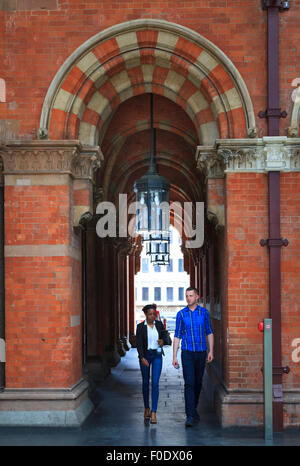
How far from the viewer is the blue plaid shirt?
353 inches

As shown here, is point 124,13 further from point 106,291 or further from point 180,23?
point 106,291

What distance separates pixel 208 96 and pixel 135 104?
14.5 feet

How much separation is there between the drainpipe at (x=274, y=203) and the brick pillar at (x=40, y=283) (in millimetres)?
2719

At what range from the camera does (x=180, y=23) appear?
9.12 m

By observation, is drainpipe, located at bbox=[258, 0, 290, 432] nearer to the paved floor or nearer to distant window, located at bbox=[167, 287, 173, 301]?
the paved floor

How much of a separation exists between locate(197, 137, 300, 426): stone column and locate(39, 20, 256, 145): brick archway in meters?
0.41

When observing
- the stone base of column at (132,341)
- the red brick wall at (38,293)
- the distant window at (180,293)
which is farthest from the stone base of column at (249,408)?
the distant window at (180,293)

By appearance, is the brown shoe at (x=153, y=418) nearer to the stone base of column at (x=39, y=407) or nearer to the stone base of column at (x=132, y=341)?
the stone base of column at (x=39, y=407)

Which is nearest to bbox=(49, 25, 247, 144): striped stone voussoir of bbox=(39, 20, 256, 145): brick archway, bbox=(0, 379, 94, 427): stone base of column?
bbox=(39, 20, 256, 145): brick archway

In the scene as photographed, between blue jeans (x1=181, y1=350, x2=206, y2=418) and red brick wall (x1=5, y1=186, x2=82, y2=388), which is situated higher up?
red brick wall (x1=5, y1=186, x2=82, y2=388)

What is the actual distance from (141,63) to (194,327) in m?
3.99

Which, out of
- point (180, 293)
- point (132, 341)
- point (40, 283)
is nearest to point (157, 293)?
point (180, 293)

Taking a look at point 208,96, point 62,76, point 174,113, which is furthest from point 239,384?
point 174,113

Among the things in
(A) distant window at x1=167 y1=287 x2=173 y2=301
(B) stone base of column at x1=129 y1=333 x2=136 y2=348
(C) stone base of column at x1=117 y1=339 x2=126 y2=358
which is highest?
(C) stone base of column at x1=117 y1=339 x2=126 y2=358
